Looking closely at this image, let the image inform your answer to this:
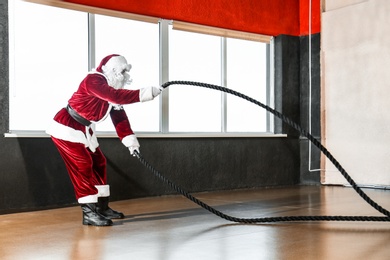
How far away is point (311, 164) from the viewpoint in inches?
271

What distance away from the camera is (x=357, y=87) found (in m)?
6.30

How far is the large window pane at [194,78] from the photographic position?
231 inches

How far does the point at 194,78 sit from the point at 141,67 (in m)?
0.74

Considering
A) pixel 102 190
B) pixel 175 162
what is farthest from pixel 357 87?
pixel 102 190

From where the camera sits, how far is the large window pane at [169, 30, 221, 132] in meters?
5.87

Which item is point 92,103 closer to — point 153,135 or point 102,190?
point 102,190

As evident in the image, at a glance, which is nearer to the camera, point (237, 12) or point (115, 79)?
point (115, 79)

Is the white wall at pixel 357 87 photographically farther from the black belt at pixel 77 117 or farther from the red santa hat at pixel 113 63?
the black belt at pixel 77 117

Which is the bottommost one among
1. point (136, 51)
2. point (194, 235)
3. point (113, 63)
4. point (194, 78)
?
point (194, 235)

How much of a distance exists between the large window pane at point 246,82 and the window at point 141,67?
0.04 ft

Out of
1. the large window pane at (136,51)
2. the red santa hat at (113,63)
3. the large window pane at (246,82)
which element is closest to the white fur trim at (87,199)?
the red santa hat at (113,63)

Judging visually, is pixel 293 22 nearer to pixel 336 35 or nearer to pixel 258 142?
pixel 336 35

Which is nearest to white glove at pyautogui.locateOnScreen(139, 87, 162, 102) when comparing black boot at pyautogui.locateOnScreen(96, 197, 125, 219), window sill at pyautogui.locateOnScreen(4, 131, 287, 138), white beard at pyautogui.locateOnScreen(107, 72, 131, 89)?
white beard at pyautogui.locateOnScreen(107, 72, 131, 89)

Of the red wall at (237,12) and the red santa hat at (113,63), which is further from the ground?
the red wall at (237,12)
